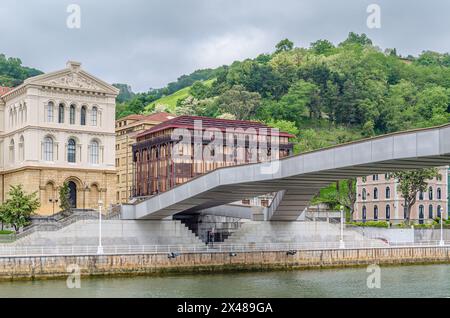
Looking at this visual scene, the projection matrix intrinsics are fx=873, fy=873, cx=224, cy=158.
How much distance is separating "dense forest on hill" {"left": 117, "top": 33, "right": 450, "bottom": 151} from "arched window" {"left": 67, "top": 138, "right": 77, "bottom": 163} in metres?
44.9

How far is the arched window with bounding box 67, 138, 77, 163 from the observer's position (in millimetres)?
77375

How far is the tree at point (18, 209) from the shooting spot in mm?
67625

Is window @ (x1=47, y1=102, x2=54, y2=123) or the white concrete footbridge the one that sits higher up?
window @ (x1=47, y1=102, x2=54, y2=123)

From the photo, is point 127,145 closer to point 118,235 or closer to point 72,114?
point 72,114

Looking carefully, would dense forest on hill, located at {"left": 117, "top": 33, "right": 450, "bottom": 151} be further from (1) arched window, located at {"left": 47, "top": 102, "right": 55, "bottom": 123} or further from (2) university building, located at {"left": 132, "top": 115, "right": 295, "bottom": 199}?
(1) arched window, located at {"left": 47, "top": 102, "right": 55, "bottom": 123}

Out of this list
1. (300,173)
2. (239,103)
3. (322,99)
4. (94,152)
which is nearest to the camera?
(300,173)

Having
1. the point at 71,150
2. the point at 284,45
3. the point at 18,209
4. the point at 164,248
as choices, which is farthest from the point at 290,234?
the point at 284,45

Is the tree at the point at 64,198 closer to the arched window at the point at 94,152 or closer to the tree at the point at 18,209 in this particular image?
the tree at the point at 18,209

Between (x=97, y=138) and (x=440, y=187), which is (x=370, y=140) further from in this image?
(x=440, y=187)

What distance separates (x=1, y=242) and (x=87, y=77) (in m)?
22.6

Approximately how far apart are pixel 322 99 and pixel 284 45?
1470 inches

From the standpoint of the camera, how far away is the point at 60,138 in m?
76.5

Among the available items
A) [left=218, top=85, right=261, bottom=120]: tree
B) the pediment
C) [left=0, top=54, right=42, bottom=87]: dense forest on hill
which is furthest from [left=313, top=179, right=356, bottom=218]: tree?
[left=0, top=54, right=42, bottom=87]: dense forest on hill
